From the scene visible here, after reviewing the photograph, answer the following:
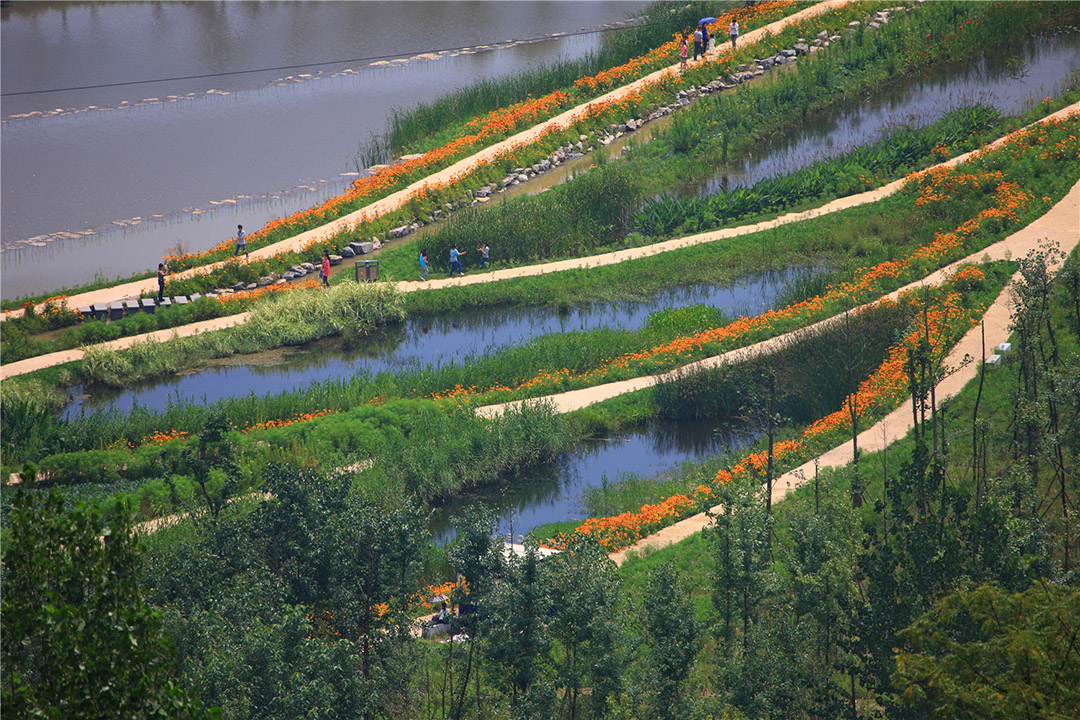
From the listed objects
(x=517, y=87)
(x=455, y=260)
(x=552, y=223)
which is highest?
(x=517, y=87)

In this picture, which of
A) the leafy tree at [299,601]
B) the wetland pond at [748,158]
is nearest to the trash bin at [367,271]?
the wetland pond at [748,158]

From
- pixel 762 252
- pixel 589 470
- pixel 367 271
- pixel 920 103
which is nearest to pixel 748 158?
pixel 920 103

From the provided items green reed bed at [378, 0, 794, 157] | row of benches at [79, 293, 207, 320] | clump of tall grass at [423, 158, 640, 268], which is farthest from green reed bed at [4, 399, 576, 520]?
green reed bed at [378, 0, 794, 157]

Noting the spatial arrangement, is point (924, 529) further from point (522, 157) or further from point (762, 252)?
point (522, 157)

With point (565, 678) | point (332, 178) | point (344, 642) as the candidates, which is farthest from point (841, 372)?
point (332, 178)

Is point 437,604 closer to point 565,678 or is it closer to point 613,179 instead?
point 565,678

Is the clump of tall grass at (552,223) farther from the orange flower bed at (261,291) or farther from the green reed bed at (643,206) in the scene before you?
the orange flower bed at (261,291)
